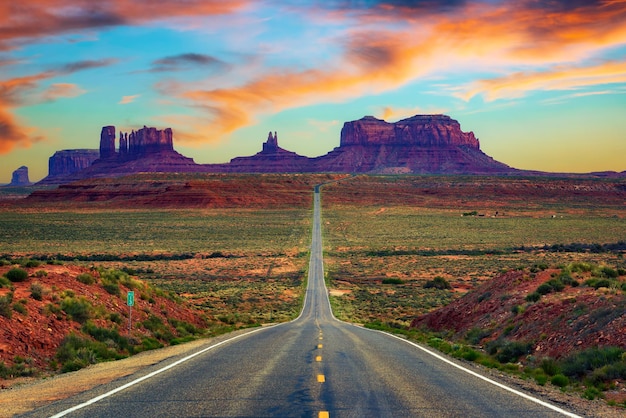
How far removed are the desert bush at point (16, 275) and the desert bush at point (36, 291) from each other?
1.13 metres

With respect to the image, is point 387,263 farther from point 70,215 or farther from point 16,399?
point 70,215

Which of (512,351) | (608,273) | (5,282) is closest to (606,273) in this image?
(608,273)

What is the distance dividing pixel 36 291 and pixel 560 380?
16.1 metres

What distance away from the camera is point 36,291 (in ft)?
61.5

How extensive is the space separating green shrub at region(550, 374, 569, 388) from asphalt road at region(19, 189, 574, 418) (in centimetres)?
164

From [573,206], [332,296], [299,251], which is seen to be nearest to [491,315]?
[332,296]

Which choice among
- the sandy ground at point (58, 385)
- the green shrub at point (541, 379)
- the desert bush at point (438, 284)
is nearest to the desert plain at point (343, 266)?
the green shrub at point (541, 379)

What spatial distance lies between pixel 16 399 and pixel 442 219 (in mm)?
121914

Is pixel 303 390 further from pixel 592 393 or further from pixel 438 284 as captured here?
pixel 438 284

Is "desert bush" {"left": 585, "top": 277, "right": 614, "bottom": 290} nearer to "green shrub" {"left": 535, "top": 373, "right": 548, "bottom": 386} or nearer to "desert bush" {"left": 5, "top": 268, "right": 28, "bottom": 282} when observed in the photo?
"green shrub" {"left": 535, "top": 373, "right": 548, "bottom": 386}

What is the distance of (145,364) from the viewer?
573 inches

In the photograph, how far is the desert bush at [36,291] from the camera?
1861cm

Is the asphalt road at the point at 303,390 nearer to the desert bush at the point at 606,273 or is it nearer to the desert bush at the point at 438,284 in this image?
the desert bush at the point at 606,273

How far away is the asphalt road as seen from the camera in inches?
359
